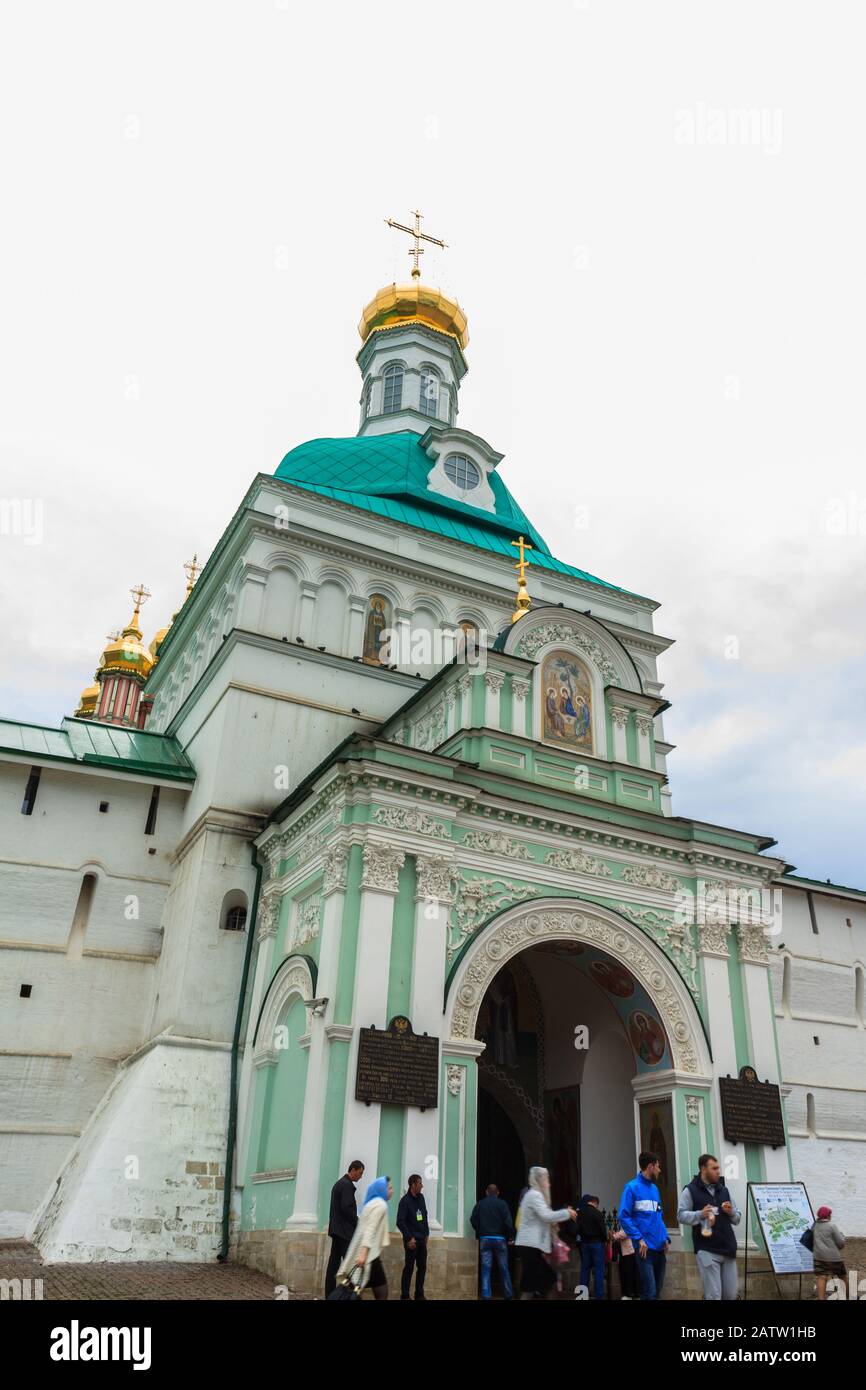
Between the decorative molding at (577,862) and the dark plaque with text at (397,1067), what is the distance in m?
3.14

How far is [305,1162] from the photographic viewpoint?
11367 mm

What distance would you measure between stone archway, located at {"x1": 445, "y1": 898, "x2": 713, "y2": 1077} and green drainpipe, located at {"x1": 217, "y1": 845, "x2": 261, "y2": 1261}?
3.68m

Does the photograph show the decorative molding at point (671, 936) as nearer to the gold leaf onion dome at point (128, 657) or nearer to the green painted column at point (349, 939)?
the green painted column at point (349, 939)

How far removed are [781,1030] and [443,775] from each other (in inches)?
351

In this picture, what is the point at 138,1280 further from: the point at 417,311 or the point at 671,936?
the point at 417,311

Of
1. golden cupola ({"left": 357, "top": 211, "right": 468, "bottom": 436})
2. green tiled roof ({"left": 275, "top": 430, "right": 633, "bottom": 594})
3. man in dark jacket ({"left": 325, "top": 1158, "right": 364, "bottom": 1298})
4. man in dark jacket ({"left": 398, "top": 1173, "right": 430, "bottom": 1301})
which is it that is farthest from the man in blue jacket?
golden cupola ({"left": 357, "top": 211, "right": 468, "bottom": 436})

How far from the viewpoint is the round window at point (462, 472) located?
23.7m

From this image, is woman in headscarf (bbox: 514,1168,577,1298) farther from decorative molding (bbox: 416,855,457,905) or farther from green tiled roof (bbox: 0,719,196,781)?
green tiled roof (bbox: 0,719,196,781)

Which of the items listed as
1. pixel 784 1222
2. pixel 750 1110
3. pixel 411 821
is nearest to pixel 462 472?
pixel 411 821

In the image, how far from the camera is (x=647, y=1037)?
14.3 metres

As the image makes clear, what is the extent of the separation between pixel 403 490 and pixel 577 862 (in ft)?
34.7
